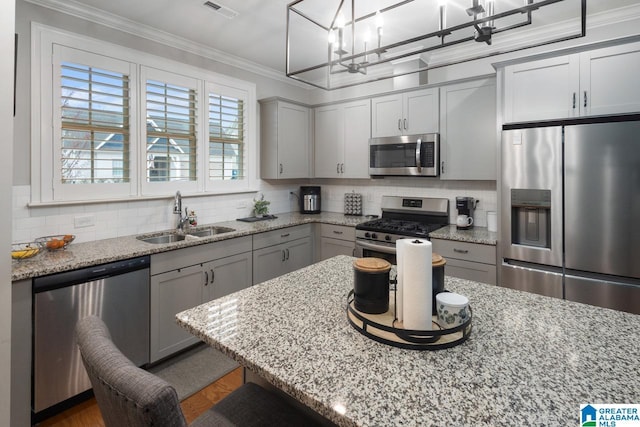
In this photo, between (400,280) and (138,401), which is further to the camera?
(400,280)

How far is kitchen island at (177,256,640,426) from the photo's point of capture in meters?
0.74

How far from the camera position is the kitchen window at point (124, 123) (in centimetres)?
240

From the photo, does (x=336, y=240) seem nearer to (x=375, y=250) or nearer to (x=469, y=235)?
(x=375, y=250)

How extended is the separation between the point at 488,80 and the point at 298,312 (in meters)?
2.87

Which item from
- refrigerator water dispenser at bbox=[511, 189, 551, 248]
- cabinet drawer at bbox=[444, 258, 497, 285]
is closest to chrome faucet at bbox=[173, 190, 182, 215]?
cabinet drawer at bbox=[444, 258, 497, 285]

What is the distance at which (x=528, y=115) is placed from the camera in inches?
101

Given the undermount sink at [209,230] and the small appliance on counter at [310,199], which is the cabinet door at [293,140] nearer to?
the small appliance on counter at [310,199]

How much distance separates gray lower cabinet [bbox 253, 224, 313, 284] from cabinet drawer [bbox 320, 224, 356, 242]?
0.59 feet

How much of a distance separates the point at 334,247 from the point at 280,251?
671 millimetres

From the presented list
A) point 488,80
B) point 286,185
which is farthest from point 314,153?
point 488,80

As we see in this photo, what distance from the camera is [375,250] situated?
3.37 m

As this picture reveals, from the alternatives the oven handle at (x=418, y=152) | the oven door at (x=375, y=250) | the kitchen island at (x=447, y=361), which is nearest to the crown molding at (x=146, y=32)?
the oven handle at (x=418, y=152)

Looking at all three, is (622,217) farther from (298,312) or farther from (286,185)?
(286,185)

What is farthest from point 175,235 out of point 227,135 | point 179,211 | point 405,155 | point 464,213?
point 464,213
